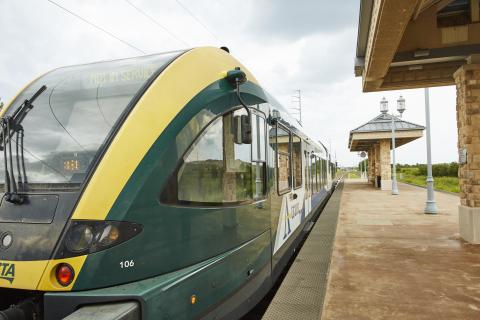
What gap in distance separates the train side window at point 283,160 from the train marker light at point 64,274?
3.43 meters

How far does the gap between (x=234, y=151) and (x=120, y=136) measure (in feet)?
4.50

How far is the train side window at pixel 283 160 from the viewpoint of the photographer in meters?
5.62

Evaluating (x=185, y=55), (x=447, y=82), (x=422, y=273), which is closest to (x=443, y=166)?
(x=447, y=82)

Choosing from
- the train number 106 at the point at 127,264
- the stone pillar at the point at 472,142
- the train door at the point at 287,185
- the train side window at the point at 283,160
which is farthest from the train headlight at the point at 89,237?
the stone pillar at the point at 472,142

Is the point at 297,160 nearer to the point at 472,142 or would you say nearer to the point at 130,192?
the point at 472,142

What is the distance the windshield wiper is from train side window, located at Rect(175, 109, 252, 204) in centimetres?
124

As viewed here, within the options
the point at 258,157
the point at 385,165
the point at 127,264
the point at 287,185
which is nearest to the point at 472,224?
the point at 287,185

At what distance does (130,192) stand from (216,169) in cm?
103

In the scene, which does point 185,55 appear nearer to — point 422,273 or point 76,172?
point 76,172

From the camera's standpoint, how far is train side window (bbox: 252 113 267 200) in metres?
4.38

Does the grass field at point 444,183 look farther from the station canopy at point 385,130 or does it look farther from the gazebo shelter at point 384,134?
the station canopy at point 385,130

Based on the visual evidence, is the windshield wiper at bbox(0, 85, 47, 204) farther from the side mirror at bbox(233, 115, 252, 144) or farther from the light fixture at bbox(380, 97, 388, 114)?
the light fixture at bbox(380, 97, 388, 114)

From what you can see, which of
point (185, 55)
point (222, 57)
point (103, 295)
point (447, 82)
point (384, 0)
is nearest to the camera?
point (103, 295)

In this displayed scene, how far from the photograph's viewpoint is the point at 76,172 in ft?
9.12
